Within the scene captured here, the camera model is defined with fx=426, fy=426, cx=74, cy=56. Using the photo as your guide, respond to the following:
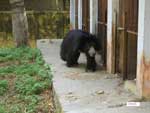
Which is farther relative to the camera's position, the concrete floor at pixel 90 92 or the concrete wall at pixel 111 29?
the concrete wall at pixel 111 29

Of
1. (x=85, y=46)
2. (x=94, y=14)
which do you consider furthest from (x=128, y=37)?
(x=94, y=14)

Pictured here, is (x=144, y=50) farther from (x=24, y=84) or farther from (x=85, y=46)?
(x=24, y=84)

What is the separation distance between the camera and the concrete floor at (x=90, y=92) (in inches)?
197

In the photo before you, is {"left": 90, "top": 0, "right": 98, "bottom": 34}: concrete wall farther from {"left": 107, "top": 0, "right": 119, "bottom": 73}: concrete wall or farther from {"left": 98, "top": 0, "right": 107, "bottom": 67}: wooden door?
{"left": 107, "top": 0, "right": 119, "bottom": 73}: concrete wall

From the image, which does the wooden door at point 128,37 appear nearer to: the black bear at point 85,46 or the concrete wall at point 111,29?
the concrete wall at point 111,29

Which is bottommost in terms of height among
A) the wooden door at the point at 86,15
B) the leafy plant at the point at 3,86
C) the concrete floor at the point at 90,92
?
the leafy plant at the point at 3,86

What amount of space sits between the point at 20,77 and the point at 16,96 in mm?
1342

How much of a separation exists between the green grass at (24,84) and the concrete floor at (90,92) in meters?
0.27

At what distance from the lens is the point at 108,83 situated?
651 cm

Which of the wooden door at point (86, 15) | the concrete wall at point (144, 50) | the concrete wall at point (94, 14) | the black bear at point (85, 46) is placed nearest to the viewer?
the concrete wall at point (144, 50)

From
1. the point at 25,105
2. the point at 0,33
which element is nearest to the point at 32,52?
the point at 25,105

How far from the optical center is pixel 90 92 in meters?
5.93

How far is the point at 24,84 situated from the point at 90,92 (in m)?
1.87

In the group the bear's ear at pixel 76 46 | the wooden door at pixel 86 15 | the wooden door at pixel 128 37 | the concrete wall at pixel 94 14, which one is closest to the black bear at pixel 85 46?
the bear's ear at pixel 76 46
